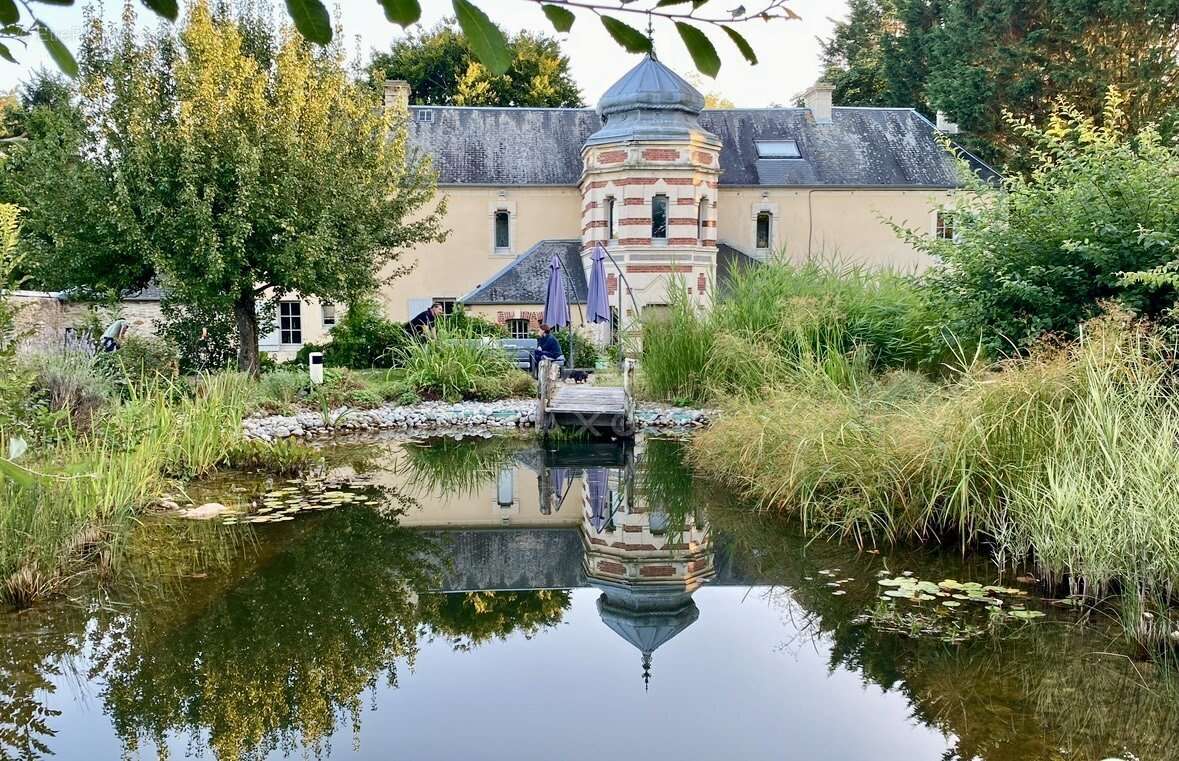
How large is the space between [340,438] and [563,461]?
127 inches

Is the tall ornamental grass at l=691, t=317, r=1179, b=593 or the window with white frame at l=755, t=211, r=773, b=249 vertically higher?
the window with white frame at l=755, t=211, r=773, b=249

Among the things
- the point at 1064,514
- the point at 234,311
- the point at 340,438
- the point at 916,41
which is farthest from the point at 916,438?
the point at 916,41

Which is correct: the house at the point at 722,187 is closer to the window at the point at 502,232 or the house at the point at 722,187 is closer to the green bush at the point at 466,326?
the window at the point at 502,232

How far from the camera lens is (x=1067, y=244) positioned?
771cm

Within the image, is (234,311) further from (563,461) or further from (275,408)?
(563,461)

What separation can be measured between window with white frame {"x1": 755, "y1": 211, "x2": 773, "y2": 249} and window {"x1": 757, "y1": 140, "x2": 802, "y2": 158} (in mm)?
1750

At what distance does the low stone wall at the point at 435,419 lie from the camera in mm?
11898

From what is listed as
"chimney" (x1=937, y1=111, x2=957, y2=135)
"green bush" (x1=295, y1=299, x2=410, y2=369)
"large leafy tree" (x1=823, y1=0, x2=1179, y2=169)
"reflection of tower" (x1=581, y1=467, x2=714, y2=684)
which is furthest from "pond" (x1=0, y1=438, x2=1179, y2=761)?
"chimney" (x1=937, y1=111, x2=957, y2=135)

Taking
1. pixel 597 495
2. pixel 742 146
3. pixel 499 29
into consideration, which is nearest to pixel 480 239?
pixel 742 146

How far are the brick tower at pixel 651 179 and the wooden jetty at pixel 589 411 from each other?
31.4 feet

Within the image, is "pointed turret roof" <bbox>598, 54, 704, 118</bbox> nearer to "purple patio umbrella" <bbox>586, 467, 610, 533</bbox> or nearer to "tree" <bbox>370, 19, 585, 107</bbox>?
"tree" <bbox>370, 19, 585, 107</bbox>

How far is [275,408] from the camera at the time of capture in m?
12.6

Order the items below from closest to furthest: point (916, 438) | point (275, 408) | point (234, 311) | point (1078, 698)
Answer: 1. point (1078, 698)
2. point (916, 438)
3. point (275, 408)
4. point (234, 311)

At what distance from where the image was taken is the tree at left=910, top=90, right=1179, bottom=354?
775 centimetres
